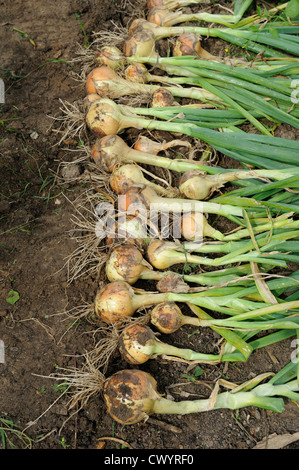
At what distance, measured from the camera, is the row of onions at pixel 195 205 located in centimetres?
184

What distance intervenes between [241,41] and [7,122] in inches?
56.6

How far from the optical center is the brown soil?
5.96ft

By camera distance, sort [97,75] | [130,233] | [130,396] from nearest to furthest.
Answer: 1. [130,396]
2. [130,233]
3. [97,75]

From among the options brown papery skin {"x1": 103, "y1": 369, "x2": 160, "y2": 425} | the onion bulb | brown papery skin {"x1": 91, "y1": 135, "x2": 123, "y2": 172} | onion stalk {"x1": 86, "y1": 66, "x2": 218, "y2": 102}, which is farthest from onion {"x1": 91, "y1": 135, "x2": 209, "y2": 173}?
brown papery skin {"x1": 103, "y1": 369, "x2": 160, "y2": 425}

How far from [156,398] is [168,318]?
1.10 feet

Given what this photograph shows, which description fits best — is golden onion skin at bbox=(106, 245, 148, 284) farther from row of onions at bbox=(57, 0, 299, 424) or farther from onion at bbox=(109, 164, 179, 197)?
onion at bbox=(109, 164, 179, 197)

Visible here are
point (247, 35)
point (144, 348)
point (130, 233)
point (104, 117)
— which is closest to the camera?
point (144, 348)

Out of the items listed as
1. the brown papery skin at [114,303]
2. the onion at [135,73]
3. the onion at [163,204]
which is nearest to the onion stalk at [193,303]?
the brown papery skin at [114,303]

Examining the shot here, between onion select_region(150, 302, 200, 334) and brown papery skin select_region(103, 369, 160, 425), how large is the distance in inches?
9.4

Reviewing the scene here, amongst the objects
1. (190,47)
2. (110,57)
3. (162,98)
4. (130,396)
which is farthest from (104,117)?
(130,396)

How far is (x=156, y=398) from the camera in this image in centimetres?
177

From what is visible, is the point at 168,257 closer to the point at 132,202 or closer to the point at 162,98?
the point at 132,202

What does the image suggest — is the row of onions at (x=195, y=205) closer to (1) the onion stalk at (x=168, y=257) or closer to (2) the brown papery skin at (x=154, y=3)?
(1) the onion stalk at (x=168, y=257)

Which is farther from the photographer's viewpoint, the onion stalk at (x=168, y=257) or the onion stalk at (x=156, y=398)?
the onion stalk at (x=168, y=257)
